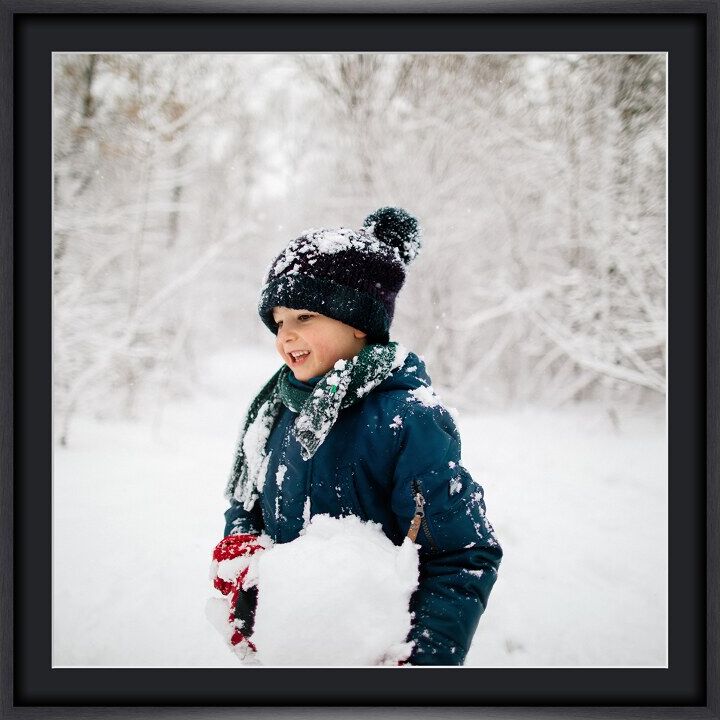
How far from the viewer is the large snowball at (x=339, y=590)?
99 centimetres

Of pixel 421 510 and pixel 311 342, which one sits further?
pixel 311 342

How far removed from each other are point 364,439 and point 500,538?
2409 mm

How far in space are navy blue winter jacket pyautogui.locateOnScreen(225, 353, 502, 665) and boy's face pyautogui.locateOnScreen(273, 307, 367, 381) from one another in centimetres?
14

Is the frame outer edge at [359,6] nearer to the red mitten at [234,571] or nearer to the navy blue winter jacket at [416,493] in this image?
the navy blue winter jacket at [416,493]

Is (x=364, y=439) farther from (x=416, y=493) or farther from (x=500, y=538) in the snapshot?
(x=500, y=538)

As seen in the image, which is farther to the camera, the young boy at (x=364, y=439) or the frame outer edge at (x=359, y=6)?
the frame outer edge at (x=359, y=6)

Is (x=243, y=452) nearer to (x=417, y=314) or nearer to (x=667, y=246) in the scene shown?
(x=667, y=246)

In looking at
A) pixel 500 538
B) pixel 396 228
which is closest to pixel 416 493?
pixel 396 228

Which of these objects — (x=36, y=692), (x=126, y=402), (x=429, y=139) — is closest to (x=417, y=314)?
(x=429, y=139)

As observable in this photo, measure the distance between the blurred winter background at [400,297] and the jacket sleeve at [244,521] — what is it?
67cm

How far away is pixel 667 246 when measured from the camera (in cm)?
148

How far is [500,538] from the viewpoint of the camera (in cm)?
298
